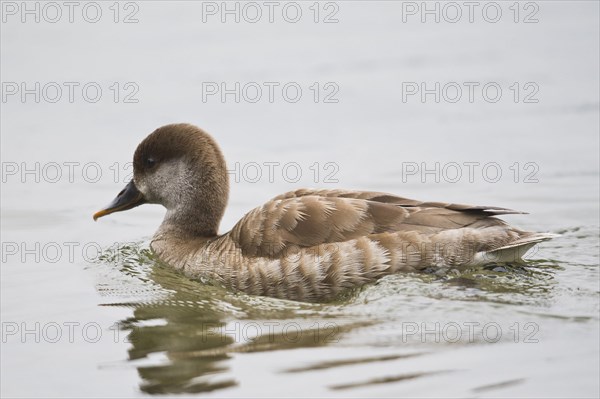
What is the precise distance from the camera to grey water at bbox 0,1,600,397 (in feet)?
22.4

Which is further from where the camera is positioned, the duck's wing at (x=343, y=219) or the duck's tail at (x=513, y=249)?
the duck's wing at (x=343, y=219)

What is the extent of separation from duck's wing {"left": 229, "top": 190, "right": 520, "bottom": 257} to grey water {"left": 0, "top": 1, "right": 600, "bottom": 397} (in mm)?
398

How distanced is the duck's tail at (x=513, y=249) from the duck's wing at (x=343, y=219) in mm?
241

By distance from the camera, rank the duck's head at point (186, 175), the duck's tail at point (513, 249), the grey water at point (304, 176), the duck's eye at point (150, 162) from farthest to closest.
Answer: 1. the duck's eye at point (150, 162)
2. the duck's head at point (186, 175)
3. the duck's tail at point (513, 249)
4. the grey water at point (304, 176)

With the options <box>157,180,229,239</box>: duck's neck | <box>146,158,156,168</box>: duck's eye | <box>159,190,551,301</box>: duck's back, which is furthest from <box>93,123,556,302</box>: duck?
<box>146,158,156,168</box>: duck's eye

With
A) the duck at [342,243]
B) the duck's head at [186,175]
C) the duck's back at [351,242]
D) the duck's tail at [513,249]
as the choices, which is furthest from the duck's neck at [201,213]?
the duck's tail at [513,249]

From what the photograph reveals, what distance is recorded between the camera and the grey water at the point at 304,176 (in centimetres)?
682

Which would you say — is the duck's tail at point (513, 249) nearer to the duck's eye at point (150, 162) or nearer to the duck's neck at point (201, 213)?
the duck's neck at point (201, 213)

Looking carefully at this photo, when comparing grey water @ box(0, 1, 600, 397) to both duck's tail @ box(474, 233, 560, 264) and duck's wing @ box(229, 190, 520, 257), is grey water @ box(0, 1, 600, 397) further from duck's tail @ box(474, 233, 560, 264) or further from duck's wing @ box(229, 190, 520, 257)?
duck's wing @ box(229, 190, 520, 257)

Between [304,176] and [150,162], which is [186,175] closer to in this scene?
[150,162]

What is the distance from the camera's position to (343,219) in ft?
27.1

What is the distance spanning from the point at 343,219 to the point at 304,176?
12.5ft

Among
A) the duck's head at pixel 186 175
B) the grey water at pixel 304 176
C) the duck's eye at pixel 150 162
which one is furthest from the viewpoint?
the duck's eye at pixel 150 162

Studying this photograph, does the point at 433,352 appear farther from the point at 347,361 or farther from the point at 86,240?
the point at 86,240
